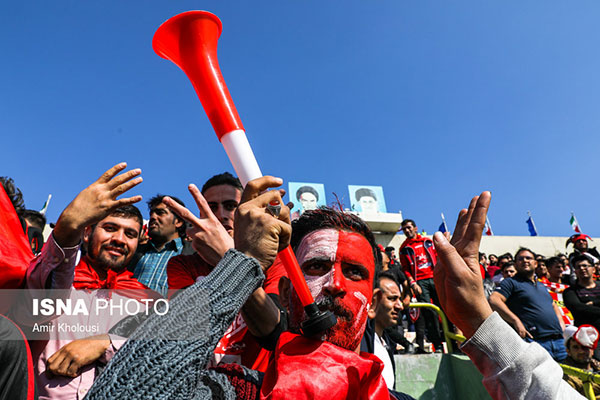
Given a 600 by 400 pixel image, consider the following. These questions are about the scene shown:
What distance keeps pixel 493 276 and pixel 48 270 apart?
31.3 feet

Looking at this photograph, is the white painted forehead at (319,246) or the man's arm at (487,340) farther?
the white painted forehead at (319,246)

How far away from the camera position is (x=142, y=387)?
89 centimetres

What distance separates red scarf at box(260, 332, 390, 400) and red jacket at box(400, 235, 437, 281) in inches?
236

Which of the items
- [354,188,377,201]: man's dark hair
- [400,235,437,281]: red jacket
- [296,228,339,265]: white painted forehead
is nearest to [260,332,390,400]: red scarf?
[296,228,339,265]: white painted forehead

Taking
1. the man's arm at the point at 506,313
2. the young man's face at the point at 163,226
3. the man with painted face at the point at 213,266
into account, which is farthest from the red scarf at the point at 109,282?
the man's arm at the point at 506,313

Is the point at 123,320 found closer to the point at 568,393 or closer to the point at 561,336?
the point at 568,393

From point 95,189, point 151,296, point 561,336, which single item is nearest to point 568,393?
point 95,189

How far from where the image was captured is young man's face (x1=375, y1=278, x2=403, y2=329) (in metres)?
4.41

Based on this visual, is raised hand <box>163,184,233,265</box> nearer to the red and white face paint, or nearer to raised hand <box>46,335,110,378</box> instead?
the red and white face paint

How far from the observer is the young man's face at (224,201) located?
285 centimetres

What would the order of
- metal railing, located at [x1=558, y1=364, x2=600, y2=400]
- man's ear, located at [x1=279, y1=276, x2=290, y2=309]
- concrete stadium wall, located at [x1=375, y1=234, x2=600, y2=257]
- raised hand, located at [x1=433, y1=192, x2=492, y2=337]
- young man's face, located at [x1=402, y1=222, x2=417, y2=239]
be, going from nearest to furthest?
1. raised hand, located at [x1=433, y1=192, x2=492, y2=337]
2. man's ear, located at [x1=279, y1=276, x2=290, y2=309]
3. metal railing, located at [x1=558, y1=364, x2=600, y2=400]
4. young man's face, located at [x1=402, y1=222, x2=417, y2=239]
5. concrete stadium wall, located at [x1=375, y1=234, x2=600, y2=257]

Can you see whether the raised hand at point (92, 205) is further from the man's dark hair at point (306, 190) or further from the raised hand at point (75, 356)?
the man's dark hair at point (306, 190)

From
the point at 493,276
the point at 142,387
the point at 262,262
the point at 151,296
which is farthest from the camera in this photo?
the point at 493,276

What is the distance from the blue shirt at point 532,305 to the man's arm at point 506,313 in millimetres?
90
